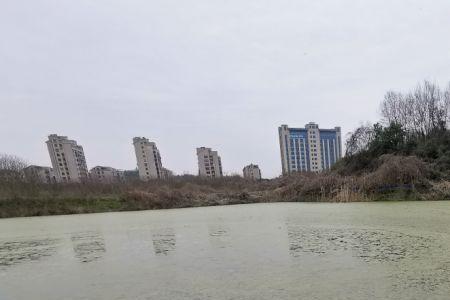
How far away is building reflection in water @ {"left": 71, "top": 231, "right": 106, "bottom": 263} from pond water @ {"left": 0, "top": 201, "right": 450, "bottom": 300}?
0.07 ft

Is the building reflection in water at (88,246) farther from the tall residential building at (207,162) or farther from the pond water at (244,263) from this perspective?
the tall residential building at (207,162)

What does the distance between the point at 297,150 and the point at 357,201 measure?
26285 mm

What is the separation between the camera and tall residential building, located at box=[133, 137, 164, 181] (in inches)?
1700

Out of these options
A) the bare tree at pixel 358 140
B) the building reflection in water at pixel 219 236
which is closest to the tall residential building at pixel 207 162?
the bare tree at pixel 358 140

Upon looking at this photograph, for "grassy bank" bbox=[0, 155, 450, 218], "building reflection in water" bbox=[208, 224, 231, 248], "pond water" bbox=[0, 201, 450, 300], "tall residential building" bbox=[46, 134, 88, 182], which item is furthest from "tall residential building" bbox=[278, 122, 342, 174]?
"pond water" bbox=[0, 201, 450, 300]

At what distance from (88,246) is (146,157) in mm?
36264

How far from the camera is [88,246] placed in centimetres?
788

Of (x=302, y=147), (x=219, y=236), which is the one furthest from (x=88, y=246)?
(x=302, y=147)

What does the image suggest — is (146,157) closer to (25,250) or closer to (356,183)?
(356,183)

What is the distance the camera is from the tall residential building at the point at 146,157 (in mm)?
43188

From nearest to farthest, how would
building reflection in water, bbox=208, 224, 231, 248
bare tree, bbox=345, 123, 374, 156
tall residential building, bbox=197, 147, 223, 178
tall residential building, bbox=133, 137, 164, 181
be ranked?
building reflection in water, bbox=208, 224, 231, 248
bare tree, bbox=345, 123, 374, 156
tall residential building, bbox=133, 137, 164, 181
tall residential building, bbox=197, 147, 223, 178

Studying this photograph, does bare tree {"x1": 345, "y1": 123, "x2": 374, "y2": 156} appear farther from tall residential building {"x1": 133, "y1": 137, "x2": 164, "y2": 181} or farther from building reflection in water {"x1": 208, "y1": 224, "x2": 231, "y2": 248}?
tall residential building {"x1": 133, "y1": 137, "x2": 164, "y2": 181}

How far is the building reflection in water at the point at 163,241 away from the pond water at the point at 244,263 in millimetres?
20

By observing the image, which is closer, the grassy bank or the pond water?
the pond water
